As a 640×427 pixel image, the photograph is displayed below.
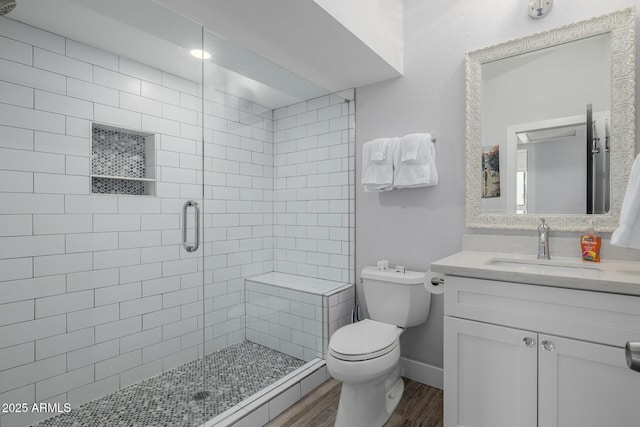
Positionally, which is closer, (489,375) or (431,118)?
(489,375)

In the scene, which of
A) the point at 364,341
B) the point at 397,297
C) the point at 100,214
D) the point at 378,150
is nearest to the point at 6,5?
the point at 100,214

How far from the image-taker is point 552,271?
1.33 meters

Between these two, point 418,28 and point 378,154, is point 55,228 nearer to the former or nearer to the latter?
point 378,154

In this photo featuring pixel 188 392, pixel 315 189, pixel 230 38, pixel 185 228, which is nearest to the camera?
pixel 230 38

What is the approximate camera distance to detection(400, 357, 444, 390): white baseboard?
7.09 ft

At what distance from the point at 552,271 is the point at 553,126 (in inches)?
34.7

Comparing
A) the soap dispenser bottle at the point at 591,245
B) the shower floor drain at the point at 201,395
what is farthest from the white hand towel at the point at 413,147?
the shower floor drain at the point at 201,395

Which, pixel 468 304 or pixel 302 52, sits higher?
pixel 302 52

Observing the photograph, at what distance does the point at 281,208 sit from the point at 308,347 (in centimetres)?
106

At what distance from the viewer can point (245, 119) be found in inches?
86.9

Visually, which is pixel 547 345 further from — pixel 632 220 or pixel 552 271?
pixel 632 220

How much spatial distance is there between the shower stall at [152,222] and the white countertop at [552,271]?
104 centimetres

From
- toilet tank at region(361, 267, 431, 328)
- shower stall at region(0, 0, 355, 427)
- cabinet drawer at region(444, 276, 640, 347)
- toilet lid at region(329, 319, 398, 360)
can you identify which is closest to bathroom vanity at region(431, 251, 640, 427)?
cabinet drawer at region(444, 276, 640, 347)

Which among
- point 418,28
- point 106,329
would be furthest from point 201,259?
point 418,28
